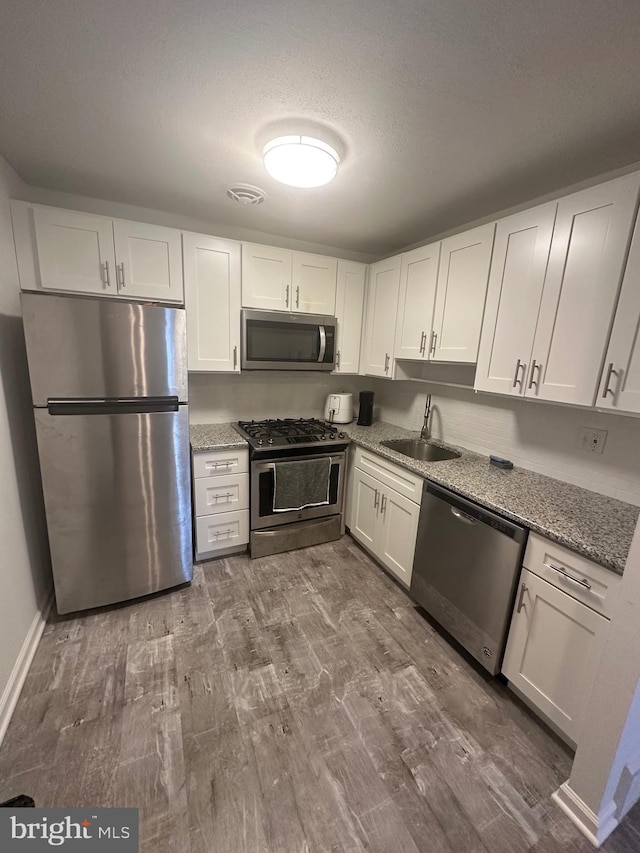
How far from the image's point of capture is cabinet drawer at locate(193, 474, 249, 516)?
7.83 ft

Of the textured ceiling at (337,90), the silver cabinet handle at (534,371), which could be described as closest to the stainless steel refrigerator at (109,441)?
the textured ceiling at (337,90)

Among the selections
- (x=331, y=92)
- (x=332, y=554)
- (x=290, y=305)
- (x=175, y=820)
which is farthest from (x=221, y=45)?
(x=332, y=554)

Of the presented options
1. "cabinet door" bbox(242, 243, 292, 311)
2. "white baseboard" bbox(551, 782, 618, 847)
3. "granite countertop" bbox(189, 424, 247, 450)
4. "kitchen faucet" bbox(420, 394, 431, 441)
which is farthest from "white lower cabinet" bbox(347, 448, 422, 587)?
"cabinet door" bbox(242, 243, 292, 311)

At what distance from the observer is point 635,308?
135 centimetres

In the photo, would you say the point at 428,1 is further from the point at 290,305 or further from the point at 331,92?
the point at 290,305

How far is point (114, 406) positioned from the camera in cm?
185

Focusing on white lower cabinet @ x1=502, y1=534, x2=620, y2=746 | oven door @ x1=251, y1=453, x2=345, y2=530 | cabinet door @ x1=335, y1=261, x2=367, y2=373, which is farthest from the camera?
cabinet door @ x1=335, y1=261, x2=367, y2=373

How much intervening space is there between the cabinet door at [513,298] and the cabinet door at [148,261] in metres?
1.97

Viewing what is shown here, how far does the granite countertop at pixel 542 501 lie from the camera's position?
1304mm

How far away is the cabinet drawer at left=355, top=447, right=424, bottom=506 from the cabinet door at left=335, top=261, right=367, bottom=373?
2.69 feet

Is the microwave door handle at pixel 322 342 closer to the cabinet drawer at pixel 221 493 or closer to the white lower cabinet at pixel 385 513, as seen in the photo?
the white lower cabinet at pixel 385 513

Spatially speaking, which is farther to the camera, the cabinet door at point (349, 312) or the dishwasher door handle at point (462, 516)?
the cabinet door at point (349, 312)

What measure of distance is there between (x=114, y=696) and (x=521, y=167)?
10.2ft

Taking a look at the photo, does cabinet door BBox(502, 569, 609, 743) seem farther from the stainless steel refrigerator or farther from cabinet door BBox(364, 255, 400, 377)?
the stainless steel refrigerator
